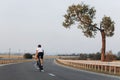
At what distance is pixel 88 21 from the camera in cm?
5428

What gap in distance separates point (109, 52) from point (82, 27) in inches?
1227

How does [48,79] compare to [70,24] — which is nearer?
[48,79]

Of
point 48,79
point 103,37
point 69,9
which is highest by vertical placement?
point 69,9

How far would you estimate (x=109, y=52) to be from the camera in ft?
280

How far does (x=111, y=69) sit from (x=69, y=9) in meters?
21.4

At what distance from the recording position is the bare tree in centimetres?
5328

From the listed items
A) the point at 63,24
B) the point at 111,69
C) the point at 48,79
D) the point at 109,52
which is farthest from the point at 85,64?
the point at 109,52

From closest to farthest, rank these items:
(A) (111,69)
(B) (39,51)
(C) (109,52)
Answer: (B) (39,51), (A) (111,69), (C) (109,52)

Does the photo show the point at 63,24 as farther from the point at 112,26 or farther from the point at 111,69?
the point at 111,69

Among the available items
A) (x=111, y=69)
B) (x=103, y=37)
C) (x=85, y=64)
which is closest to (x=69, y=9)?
(x=103, y=37)

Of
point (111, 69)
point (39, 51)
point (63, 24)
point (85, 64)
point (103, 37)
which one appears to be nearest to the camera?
point (39, 51)

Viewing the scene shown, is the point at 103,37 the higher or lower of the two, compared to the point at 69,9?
lower

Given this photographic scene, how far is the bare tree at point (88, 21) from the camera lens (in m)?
53.3

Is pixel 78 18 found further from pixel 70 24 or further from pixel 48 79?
pixel 48 79
